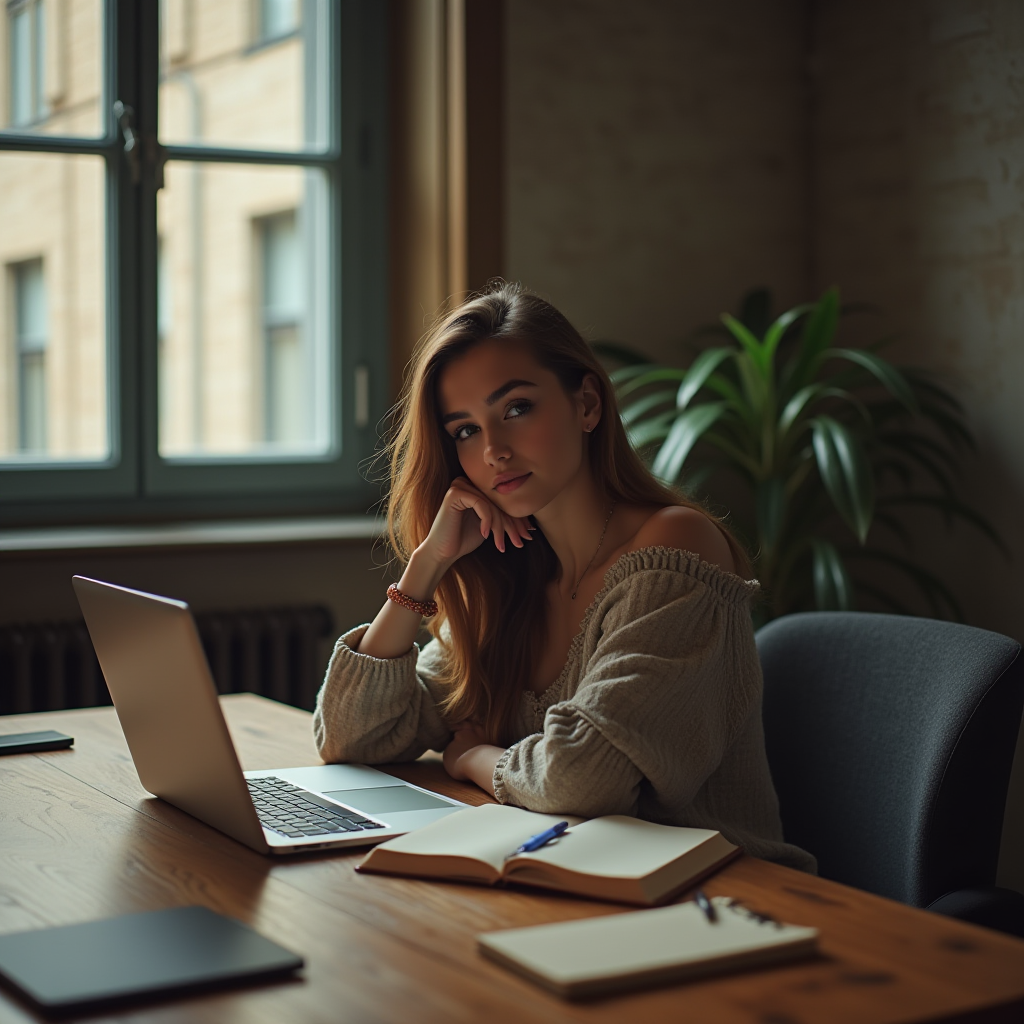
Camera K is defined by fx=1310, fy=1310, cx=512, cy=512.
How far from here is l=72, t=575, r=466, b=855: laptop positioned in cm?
129

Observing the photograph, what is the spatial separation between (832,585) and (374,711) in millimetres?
1289

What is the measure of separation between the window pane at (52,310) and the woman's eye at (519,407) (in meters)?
1.71

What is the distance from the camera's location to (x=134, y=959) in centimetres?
99

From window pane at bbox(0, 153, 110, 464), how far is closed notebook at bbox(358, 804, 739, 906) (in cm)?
210

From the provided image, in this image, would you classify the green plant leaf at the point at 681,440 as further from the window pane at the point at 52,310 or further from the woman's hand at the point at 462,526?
the window pane at the point at 52,310

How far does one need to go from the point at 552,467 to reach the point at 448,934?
0.79m

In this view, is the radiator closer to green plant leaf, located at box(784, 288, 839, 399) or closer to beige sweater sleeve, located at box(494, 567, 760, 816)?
green plant leaf, located at box(784, 288, 839, 399)

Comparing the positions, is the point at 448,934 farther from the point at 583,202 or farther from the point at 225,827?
the point at 583,202

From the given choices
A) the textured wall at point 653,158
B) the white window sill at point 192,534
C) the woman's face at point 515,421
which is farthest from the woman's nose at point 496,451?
the textured wall at point 653,158

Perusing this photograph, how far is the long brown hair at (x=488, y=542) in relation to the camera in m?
1.76

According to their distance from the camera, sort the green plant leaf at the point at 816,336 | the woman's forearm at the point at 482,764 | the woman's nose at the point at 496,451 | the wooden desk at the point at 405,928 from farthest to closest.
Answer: the green plant leaf at the point at 816,336
the woman's nose at the point at 496,451
the woman's forearm at the point at 482,764
the wooden desk at the point at 405,928

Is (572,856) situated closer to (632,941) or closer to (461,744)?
(632,941)

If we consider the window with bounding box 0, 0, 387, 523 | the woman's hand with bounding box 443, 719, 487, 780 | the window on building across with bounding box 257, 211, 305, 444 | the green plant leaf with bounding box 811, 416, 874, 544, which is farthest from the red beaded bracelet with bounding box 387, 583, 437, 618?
the window on building across with bounding box 257, 211, 305, 444

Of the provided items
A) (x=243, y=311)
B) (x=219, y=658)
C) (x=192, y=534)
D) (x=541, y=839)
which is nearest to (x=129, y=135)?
(x=243, y=311)
